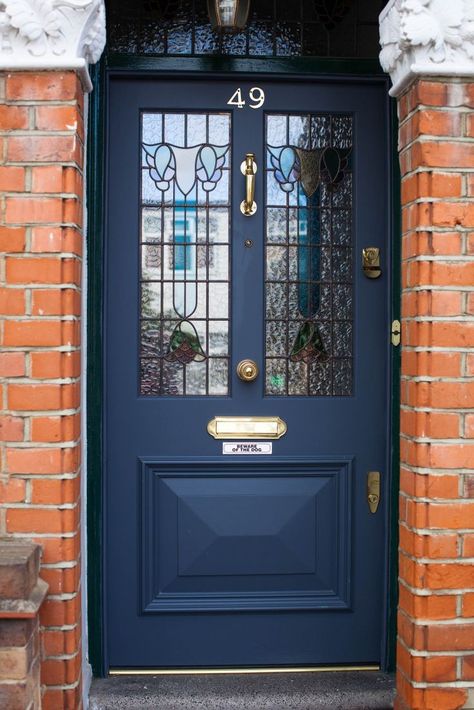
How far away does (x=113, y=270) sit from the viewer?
3.29 m

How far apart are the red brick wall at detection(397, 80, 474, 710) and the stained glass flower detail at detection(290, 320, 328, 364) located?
0.58 metres

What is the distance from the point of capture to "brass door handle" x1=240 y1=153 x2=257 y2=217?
327 cm

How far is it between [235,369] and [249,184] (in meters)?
0.76

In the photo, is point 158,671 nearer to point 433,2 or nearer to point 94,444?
point 94,444

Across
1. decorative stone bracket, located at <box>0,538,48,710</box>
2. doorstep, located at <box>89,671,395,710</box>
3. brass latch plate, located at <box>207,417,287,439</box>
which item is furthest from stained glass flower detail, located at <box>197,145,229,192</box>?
doorstep, located at <box>89,671,395,710</box>

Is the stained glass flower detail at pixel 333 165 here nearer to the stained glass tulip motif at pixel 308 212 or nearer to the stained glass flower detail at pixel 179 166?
the stained glass tulip motif at pixel 308 212

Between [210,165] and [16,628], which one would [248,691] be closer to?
[16,628]

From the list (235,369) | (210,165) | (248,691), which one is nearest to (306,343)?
(235,369)

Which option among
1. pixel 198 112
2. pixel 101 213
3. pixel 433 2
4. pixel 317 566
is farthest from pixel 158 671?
pixel 433 2

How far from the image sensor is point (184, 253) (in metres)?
3.31

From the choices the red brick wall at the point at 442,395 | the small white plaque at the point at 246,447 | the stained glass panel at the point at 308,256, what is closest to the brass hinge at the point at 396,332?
the stained glass panel at the point at 308,256

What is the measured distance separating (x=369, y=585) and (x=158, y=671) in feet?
3.10

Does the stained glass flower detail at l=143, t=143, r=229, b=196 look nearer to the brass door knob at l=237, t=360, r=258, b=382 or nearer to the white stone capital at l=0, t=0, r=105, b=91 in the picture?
the white stone capital at l=0, t=0, r=105, b=91

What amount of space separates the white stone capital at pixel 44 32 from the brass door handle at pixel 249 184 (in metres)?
0.81
